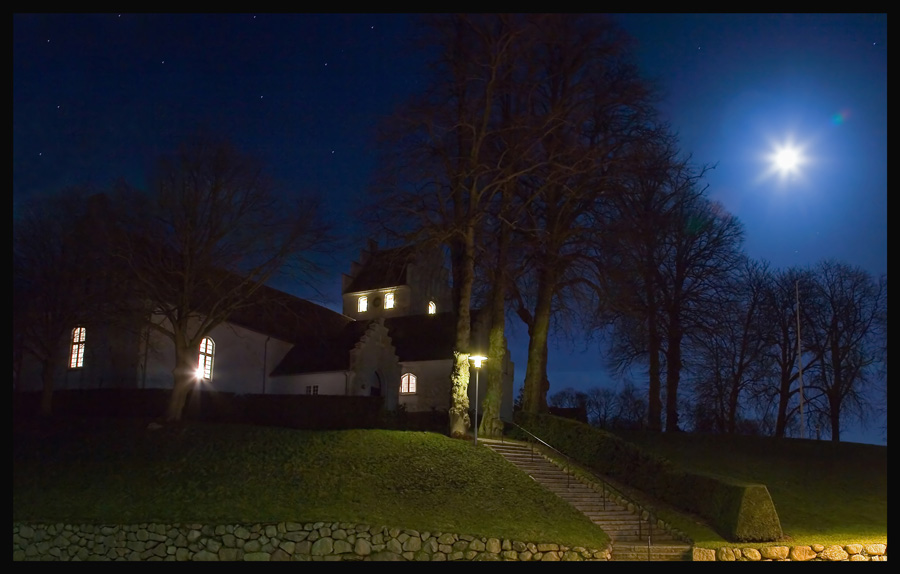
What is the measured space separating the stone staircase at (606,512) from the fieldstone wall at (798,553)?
688 millimetres

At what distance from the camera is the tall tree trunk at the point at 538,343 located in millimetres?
33188

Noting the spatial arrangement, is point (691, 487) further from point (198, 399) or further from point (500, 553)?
point (198, 399)

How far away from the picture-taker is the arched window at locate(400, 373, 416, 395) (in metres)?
45.0

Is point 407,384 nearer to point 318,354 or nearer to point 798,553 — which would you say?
point 318,354

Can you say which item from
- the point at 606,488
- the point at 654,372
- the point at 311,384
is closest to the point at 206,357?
the point at 311,384

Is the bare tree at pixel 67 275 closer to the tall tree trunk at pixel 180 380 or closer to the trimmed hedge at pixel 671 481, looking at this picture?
the tall tree trunk at pixel 180 380

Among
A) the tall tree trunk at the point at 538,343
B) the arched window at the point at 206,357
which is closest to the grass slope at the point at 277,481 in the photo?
the tall tree trunk at the point at 538,343

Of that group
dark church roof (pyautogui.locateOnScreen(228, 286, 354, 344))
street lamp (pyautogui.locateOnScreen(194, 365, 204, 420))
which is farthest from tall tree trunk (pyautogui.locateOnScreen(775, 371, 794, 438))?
street lamp (pyautogui.locateOnScreen(194, 365, 204, 420))

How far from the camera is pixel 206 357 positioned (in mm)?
39562

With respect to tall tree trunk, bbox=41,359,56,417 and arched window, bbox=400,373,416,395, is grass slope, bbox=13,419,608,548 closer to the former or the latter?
tall tree trunk, bbox=41,359,56,417

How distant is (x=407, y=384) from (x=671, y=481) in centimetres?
2223

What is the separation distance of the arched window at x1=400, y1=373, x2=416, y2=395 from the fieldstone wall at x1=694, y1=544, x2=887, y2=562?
86.4 ft
